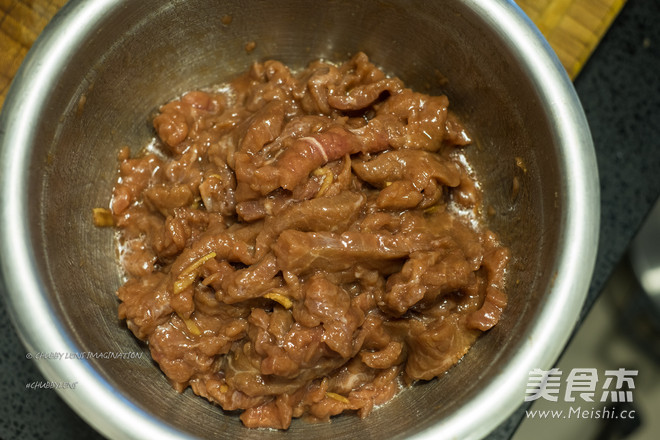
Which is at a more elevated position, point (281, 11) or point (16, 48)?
point (281, 11)

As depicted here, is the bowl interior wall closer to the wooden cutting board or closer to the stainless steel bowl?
the stainless steel bowl

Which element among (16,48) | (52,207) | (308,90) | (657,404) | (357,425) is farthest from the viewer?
(657,404)

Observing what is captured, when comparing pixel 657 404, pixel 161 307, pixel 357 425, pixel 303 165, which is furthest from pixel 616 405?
pixel 161 307

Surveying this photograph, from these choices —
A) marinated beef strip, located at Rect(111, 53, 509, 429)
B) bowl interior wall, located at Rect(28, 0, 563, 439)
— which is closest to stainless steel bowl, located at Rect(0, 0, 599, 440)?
bowl interior wall, located at Rect(28, 0, 563, 439)

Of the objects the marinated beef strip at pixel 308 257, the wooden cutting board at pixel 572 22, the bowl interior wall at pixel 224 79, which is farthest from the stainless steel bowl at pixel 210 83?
the wooden cutting board at pixel 572 22

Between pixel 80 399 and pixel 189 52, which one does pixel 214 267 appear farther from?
pixel 189 52

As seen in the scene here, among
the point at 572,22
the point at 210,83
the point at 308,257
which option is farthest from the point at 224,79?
the point at 572,22
